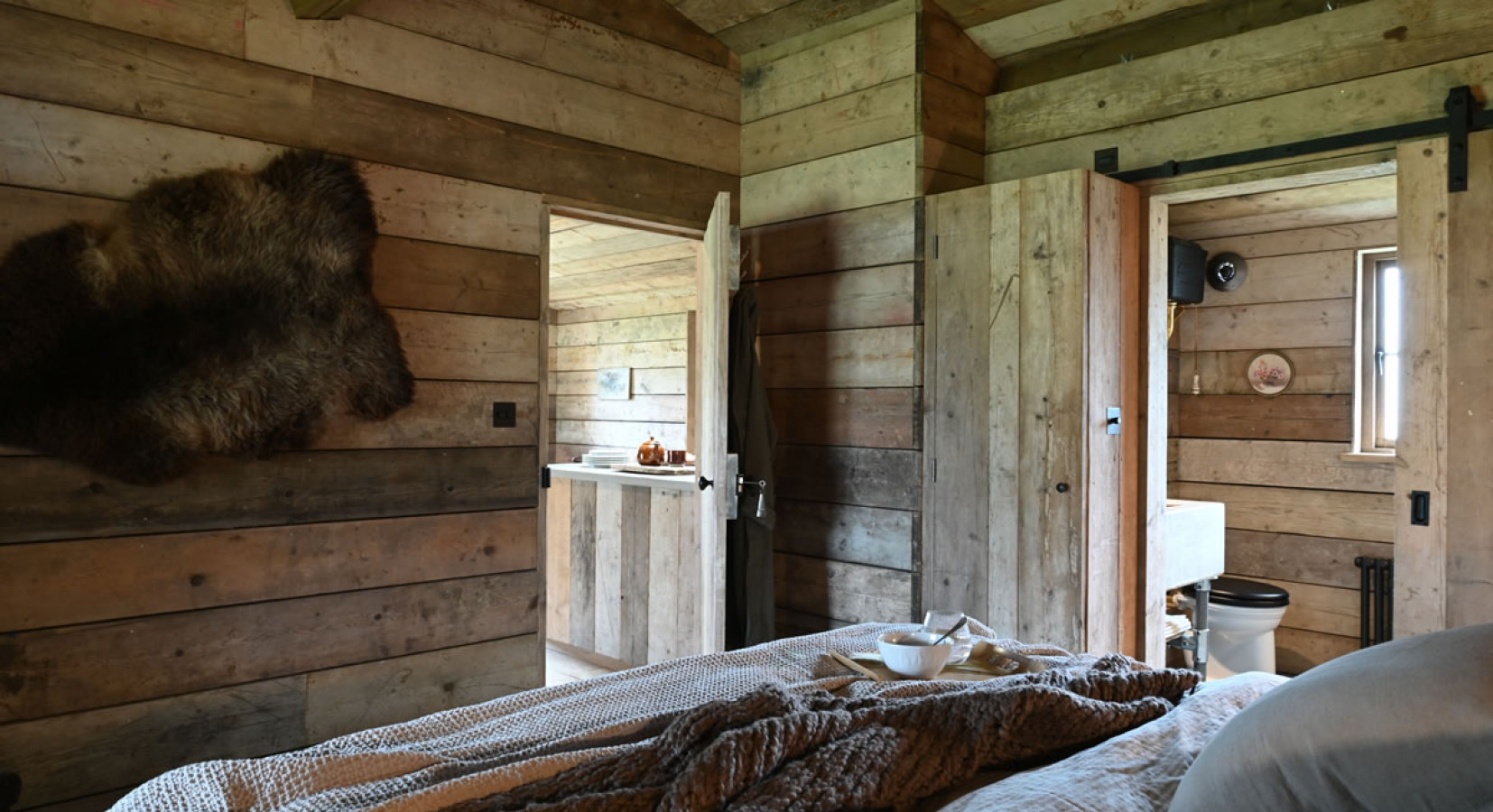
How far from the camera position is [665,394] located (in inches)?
216

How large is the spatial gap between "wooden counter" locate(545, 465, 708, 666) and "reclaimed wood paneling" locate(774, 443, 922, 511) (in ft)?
1.23

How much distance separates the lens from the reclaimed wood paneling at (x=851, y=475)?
10.8ft

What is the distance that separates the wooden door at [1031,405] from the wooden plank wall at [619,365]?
2358 mm

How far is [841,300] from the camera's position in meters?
3.46

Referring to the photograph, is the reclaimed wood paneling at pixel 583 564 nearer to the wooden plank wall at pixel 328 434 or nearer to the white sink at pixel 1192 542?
the wooden plank wall at pixel 328 434

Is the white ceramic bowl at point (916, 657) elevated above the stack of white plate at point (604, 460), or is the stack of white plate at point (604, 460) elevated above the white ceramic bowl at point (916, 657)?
the stack of white plate at point (604, 460)

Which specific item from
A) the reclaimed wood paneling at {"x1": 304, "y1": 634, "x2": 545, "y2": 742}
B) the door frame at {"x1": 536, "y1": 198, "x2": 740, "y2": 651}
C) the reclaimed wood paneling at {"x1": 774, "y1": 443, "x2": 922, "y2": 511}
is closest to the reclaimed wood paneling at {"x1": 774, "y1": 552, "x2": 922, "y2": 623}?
the reclaimed wood paneling at {"x1": 774, "y1": 443, "x2": 922, "y2": 511}

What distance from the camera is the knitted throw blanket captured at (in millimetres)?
1033

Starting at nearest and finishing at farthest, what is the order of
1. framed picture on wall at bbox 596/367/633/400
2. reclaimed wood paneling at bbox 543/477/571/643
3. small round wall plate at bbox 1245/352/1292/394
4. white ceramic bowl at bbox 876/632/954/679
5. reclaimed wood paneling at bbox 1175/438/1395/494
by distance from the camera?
white ceramic bowl at bbox 876/632/954/679, reclaimed wood paneling at bbox 1175/438/1395/494, small round wall plate at bbox 1245/352/1292/394, reclaimed wood paneling at bbox 543/477/571/643, framed picture on wall at bbox 596/367/633/400

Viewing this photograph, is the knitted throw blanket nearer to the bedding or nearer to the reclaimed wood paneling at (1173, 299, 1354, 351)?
the bedding

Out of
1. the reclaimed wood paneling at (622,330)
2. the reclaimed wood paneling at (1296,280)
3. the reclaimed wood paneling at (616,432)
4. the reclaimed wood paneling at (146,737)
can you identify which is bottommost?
the reclaimed wood paneling at (146,737)

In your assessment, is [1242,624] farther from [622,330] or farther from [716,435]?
[622,330]

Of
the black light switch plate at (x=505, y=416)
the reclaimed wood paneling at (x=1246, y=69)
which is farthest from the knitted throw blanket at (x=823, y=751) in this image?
the reclaimed wood paneling at (x=1246, y=69)

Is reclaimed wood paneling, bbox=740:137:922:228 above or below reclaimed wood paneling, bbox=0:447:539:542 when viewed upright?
above
